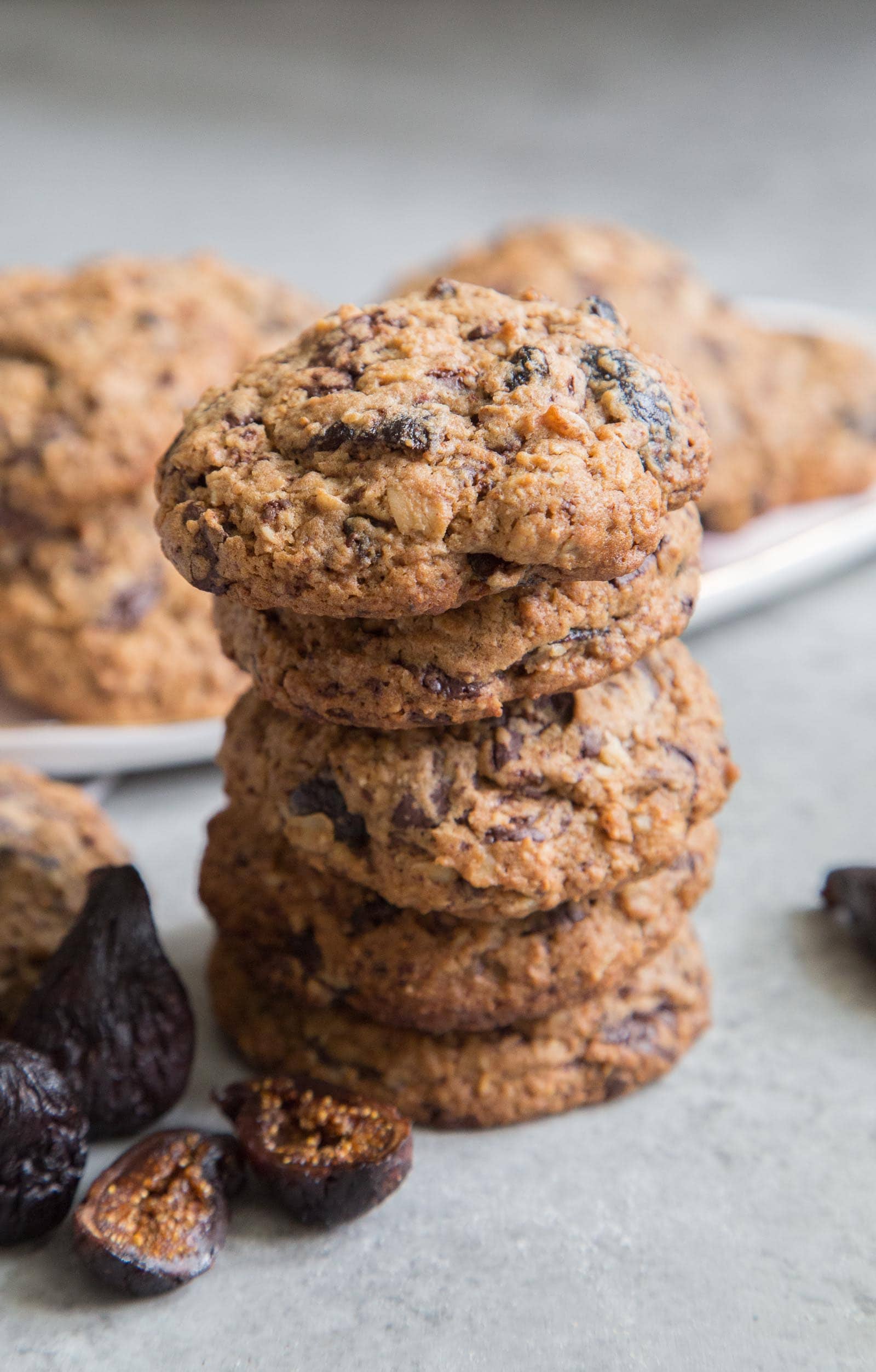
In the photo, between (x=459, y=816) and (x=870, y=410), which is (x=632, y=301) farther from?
(x=459, y=816)

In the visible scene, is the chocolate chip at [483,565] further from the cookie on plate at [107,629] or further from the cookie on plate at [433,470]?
the cookie on plate at [107,629]

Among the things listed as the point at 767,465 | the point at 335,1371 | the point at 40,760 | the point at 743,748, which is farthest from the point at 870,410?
the point at 335,1371

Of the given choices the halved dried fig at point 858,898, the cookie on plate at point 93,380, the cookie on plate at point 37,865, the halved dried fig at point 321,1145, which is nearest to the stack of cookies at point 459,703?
the halved dried fig at point 321,1145

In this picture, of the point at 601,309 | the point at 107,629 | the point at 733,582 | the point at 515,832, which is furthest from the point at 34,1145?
the point at 733,582

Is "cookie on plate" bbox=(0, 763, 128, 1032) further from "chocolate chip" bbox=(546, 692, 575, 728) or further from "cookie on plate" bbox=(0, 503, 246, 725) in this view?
"chocolate chip" bbox=(546, 692, 575, 728)

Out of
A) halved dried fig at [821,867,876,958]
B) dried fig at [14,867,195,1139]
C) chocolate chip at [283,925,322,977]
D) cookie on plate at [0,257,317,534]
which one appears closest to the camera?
dried fig at [14,867,195,1139]

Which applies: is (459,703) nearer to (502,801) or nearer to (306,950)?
(502,801)

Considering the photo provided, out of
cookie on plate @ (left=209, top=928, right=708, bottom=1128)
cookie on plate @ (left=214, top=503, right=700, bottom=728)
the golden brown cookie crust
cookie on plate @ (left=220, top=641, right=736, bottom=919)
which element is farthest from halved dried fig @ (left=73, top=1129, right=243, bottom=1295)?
the golden brown cookie crust
